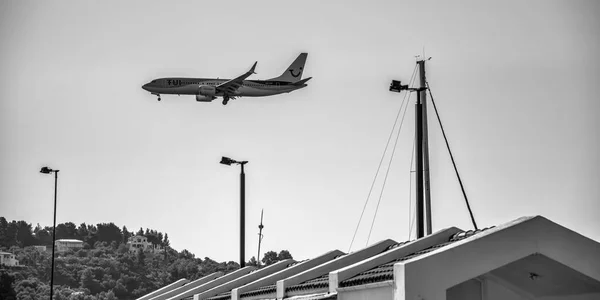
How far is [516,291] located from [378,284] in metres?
2.40

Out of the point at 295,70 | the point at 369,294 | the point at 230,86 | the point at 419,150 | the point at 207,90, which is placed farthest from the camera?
the point at 295,70

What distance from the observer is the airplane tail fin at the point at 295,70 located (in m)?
110

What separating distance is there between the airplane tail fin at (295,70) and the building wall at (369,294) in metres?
93.1

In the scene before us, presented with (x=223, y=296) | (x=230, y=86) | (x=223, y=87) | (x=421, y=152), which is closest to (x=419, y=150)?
(x=421, y=152)

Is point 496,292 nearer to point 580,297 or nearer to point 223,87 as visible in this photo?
point 580,297

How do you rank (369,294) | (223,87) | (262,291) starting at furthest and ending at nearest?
(223,87)
(262,291)
(369,294)

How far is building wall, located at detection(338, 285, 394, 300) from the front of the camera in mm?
14625

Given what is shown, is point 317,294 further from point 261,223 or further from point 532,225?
point 261,223

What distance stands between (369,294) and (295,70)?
314ft

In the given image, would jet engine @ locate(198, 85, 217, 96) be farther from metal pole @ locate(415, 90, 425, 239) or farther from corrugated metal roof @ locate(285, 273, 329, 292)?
corrugated metal roof @ locate(285, 273, 329, 292)

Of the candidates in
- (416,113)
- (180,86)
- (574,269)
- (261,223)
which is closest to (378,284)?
(574,269)

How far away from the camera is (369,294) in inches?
599

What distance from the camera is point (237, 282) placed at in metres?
28.1

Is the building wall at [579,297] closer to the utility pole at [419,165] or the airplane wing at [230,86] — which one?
the utility pole at [419,165]
